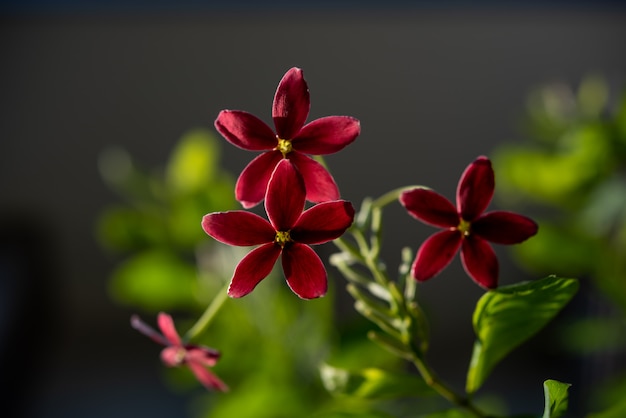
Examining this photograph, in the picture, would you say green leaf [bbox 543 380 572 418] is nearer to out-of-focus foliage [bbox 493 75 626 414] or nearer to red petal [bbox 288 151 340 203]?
red petal [bbox 288 151 340 203]

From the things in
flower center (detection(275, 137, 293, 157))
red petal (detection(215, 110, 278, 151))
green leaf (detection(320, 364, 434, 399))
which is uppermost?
red petal (detection(215, 110, 278, 151))

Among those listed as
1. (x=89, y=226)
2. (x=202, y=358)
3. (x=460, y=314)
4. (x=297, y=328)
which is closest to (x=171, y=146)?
(x=89, y=226)

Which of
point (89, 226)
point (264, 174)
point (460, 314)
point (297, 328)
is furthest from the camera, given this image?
point (89, 226)

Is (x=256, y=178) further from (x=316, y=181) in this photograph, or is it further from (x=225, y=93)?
(x=225, y=93)

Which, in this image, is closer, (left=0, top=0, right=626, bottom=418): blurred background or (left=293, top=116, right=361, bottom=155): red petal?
(left=293, top=116, right=361, bottom=155): red petal

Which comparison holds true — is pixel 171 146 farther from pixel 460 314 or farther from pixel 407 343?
pixel 407 343

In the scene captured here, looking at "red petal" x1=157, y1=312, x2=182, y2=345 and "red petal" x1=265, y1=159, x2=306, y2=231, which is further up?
"red petal" x1=265, y1=159, x2=306, y2=231

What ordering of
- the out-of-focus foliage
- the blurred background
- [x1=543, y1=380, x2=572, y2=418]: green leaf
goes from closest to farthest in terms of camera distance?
[x1=543, y1=380, x2=572, y2=418]: green leaf, the out-of-focus foliage, the blurred background

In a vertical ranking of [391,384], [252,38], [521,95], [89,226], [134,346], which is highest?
[252,38]

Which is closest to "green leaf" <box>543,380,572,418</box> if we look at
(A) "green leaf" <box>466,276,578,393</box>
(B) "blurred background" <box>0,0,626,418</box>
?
(A) "green leaf" <box>466,276,578,393</box>

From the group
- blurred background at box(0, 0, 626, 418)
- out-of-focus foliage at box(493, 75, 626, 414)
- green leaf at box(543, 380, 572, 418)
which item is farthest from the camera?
blurred background at box(0, 0, 626, 418)
